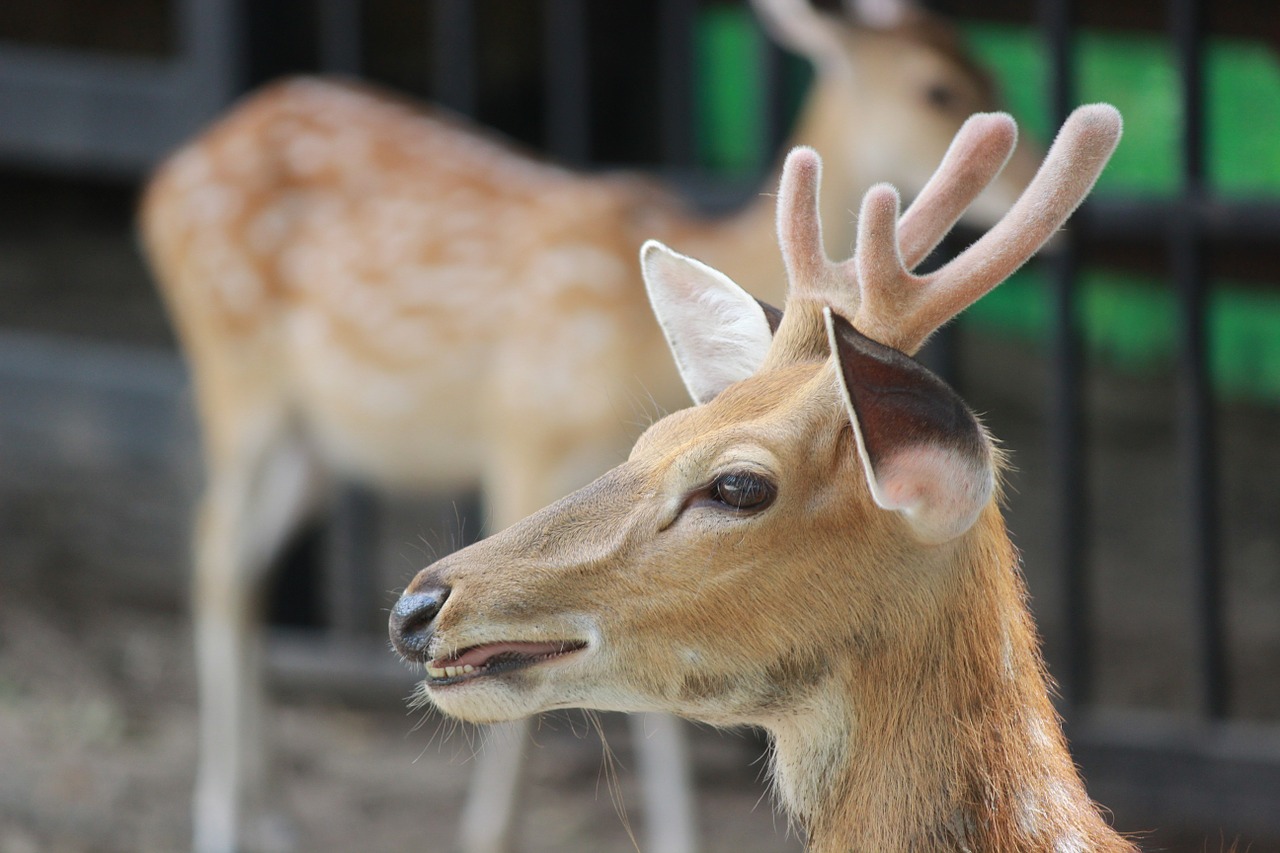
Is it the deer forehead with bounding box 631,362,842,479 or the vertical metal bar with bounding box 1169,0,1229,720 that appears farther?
the vertical metal bar with bounding box 1169,0,1229,720

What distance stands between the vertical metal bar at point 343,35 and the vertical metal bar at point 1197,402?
8.38ft

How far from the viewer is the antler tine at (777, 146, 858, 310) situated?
5.91ft


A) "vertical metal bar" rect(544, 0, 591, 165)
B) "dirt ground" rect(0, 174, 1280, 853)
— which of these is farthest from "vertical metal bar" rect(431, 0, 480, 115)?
"dirt ground" rect(0, 174, 1280, 853)

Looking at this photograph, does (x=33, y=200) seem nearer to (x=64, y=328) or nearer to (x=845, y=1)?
(x=64, y=328)

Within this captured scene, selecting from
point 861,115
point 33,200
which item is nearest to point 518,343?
point 861,115

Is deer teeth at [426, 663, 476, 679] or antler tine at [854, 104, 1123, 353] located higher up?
antler tine at [854, 104, 1123, 353]

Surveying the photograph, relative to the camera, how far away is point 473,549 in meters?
1.82

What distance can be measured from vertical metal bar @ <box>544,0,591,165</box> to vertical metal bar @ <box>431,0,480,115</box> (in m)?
0.26

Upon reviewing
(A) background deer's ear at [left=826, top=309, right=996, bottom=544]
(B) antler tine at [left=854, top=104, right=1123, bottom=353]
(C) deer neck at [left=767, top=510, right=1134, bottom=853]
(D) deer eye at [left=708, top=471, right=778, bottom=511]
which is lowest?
(C) deer neck at [left=767, top=510, right=1134, bottom=853]

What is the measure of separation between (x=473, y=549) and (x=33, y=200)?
32.4 ft

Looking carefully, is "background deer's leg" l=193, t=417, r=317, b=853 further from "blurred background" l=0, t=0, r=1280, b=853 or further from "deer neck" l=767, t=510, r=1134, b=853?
"deer neck" l=767, t=510, r=1134, b=853

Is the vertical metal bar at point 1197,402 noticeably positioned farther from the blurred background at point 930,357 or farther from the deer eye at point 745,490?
the deer eye at point 745,490

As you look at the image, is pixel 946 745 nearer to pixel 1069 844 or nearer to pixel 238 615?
pixel 1069 844

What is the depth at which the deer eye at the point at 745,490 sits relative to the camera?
5.74 feet
